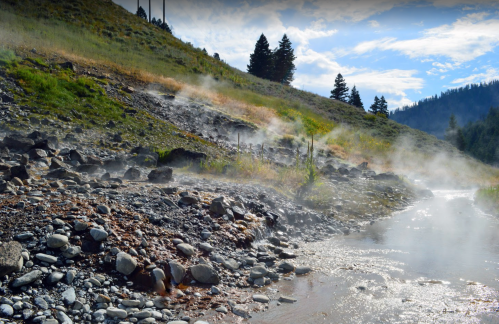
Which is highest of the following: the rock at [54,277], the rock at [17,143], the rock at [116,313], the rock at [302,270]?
the rock at [17,143]

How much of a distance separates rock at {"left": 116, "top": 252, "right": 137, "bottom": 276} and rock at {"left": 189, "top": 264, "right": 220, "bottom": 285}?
730 mm

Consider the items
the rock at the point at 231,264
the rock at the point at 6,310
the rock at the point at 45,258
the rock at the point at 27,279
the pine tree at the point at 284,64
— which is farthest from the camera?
the pine tree at the point at 284,64

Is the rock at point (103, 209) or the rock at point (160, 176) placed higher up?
the rock at point (160, 176)

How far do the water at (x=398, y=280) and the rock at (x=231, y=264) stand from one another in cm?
69

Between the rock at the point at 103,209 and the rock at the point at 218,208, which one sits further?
the rock at the point at 218,208

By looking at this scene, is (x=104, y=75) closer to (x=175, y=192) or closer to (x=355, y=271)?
(x=175, y=192)

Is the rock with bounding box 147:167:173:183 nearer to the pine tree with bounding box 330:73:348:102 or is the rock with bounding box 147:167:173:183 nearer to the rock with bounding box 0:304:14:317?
the rock with bounding box 0:304:14:317

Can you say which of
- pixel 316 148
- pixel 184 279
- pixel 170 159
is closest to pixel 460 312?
pixel 184 279

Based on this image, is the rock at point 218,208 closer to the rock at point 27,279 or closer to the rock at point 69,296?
the rock at point 69,296

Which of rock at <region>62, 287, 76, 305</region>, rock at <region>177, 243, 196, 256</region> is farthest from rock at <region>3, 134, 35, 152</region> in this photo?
rock at <region>62, 287, 76, 305</region>

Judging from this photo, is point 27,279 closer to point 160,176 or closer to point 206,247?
point 206,247

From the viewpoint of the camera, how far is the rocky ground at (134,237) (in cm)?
323

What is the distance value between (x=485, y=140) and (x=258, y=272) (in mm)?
90879

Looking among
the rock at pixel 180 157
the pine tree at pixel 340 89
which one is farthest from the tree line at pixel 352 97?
the rock at pixel 180 157
